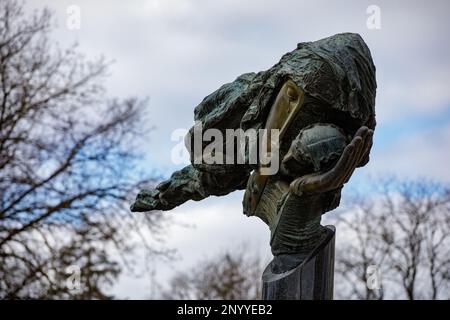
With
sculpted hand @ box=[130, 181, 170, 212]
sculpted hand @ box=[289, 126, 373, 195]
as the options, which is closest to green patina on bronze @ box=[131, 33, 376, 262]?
sculpted hand @ box=[289, 126, 373, 195]

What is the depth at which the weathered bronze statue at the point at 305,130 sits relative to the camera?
4973 millimetres

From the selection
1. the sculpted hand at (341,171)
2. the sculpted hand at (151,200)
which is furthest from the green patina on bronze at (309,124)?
the sculpted hand at (151,200)

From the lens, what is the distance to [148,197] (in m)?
6.33

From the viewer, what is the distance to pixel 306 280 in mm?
5227

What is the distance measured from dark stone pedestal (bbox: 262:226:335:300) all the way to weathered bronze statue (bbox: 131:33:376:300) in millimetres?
47

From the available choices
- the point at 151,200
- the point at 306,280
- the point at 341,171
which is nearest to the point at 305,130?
the point at 341,171

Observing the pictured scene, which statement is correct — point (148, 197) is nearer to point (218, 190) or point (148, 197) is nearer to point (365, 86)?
point (218, 190)

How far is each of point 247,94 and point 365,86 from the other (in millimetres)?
836

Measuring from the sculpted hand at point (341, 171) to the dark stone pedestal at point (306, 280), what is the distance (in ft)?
1.62

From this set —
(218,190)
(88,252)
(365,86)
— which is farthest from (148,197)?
(88,252)

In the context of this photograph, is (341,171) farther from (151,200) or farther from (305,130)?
(151,200)

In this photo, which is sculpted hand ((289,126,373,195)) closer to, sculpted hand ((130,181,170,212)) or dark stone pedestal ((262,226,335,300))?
dark stone pedestal ((262,226,335,300))

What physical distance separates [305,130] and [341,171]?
1.34 feet

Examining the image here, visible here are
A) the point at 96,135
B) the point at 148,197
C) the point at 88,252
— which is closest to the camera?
the point at 148,197
